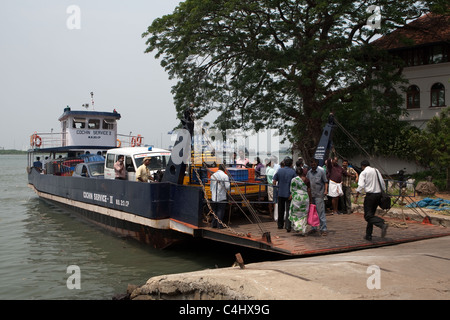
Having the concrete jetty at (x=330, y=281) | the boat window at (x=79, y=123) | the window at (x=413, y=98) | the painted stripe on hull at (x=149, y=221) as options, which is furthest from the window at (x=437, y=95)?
the painted stripe on hull at (x=149, y=221)

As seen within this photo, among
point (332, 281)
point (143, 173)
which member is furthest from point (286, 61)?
point (332, 281)

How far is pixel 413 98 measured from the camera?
26531 mm

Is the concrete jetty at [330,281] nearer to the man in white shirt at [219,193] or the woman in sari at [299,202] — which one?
the woman in sari at [299,202]

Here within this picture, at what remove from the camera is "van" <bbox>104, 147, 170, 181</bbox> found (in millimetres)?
12328

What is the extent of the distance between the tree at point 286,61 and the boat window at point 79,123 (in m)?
5.04

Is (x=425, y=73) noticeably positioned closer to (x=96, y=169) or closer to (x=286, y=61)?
(x=286, y=61)

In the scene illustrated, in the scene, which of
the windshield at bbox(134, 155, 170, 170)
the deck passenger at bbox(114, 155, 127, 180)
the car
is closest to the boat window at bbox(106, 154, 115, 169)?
the car

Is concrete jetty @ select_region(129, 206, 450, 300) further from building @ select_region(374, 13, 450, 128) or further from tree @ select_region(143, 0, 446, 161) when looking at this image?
building @ select_region(374, 13, 450, 128)

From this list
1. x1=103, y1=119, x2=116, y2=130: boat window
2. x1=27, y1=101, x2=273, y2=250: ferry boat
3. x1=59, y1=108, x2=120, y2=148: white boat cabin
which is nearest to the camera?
x1=27, y1=101, x2=273, y2=250: ferry boat

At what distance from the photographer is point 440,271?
568 cm

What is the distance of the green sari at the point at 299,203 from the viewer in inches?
325

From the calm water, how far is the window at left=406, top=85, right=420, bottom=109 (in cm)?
2091
